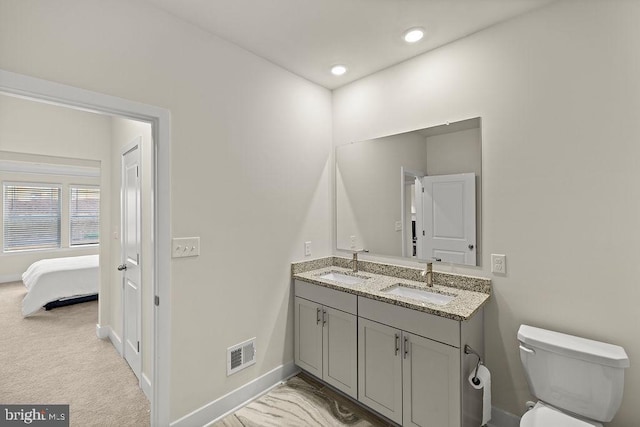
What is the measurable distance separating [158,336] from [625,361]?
97.8 inches

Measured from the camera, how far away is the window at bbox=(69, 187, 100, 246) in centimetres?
637

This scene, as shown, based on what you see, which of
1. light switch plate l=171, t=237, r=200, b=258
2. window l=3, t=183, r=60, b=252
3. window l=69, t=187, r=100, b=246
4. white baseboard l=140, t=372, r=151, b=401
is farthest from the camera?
window l=69, t=187, r=100, b=246

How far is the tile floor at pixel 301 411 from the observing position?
6.48 feet

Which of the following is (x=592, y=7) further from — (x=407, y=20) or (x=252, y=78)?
(x=252, y=78)

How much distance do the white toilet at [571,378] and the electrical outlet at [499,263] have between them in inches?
15.7

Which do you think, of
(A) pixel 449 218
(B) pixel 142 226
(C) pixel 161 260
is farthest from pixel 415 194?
(B) pixel 142 226

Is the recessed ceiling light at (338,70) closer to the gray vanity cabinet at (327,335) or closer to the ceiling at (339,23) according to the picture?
the ceiling at (339,23)

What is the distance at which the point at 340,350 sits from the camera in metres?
2.19

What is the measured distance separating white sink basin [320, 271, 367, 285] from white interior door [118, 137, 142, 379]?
63.2 inches

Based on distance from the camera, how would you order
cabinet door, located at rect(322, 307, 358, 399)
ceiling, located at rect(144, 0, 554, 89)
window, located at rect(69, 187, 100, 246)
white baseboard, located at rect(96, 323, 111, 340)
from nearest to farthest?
ceiling, located at rect(144, 0, 554, 89) < cabinet door, located at rect(322, 307, 358, 399) < white baseboard, located at rect(96, 323, 111, 340) < window, located at rect(69, 187, 100, 246)

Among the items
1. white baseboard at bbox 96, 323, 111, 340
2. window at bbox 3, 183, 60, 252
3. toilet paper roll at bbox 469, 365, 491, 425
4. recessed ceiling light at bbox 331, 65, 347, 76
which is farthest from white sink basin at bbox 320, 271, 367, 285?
window at bbox 3, 183, 60, 252

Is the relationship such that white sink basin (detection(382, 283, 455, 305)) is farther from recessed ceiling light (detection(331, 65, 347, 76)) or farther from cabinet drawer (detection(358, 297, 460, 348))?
recessed ceiling light (detection(331, 65, 347, 76))

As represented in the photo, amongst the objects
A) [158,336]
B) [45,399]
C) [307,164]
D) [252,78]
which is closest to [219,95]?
[252,78]

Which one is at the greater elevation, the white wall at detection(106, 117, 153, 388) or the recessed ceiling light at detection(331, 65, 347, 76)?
the recessed ceiling light at detection(331, 65, 347, 76)
